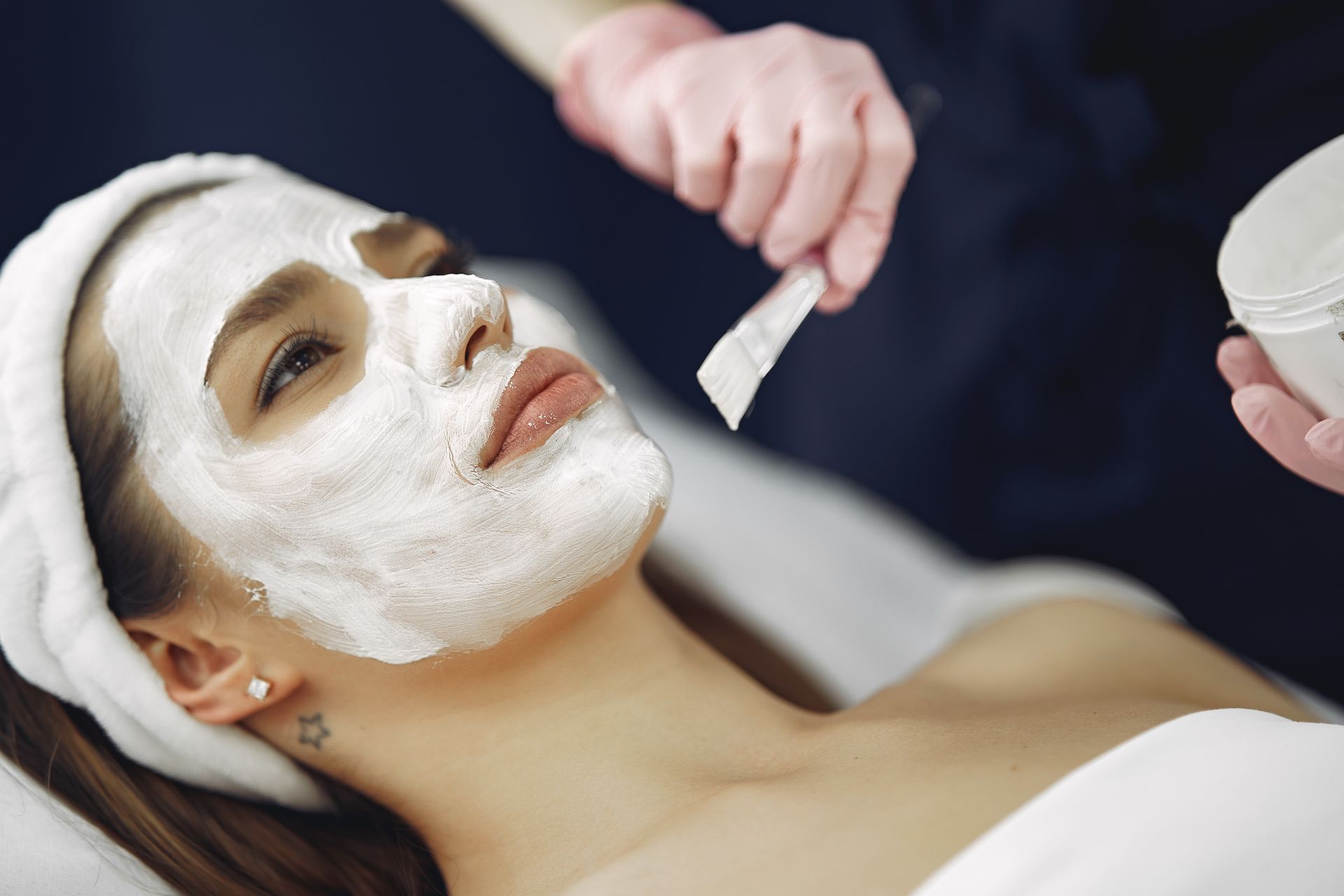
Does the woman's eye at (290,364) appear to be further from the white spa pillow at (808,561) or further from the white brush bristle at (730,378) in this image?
the white spa pillow at (808,561)

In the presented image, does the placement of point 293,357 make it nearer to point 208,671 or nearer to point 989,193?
point 208,671

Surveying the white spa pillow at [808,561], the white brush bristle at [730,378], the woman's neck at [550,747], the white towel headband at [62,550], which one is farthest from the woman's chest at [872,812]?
the white spa pillow at [808,561]

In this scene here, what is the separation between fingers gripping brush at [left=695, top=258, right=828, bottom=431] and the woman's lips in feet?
0.37

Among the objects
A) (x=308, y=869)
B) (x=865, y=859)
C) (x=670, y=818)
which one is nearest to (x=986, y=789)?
(x=865, y=859)

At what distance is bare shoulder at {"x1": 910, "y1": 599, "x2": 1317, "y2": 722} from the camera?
108 cm

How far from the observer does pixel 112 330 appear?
0.87 meters

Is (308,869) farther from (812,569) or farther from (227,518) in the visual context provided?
(812,569)

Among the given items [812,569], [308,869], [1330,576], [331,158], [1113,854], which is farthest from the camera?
[331,158]

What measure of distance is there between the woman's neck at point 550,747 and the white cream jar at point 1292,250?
52cm

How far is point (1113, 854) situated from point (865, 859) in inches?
6.9

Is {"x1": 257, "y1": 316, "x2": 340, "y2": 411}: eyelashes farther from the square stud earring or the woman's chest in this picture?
the woman's chest

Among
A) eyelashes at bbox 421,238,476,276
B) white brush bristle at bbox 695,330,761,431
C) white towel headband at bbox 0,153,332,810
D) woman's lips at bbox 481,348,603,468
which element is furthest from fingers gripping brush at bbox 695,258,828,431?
white towel headband at bbox 0,153,332,810

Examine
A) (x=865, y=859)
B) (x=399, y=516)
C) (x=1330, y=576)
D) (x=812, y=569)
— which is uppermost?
(x=399, y=516)

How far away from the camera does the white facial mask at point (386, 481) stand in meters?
0.83
